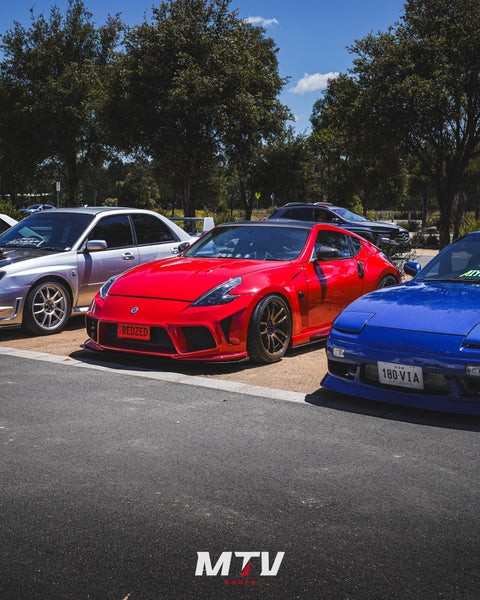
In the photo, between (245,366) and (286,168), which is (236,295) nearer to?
(245,366)

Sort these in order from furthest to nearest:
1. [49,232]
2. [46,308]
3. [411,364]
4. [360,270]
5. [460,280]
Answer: [49,232] < [46,308] < [360,270] < [460,280] < [411,364]

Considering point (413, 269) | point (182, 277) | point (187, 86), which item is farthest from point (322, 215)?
point (182, 277)

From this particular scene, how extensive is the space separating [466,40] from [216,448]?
22.2 meters

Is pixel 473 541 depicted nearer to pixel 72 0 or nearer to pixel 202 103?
pixel 202 103

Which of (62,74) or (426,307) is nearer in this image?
(426,307)

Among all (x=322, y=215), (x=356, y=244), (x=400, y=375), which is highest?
(x=322, y=215)

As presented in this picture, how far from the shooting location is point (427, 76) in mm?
23844

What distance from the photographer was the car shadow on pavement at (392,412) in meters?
4.91

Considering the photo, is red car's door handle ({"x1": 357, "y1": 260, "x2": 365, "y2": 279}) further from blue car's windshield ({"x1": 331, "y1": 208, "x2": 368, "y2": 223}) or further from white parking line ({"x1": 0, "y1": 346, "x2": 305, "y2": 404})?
blue car's windshield ({"x1": 331, "y1": 208, "x2": 368, "y2": 223})

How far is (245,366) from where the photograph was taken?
22.7 feet

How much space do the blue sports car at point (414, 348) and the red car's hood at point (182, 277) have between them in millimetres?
1502

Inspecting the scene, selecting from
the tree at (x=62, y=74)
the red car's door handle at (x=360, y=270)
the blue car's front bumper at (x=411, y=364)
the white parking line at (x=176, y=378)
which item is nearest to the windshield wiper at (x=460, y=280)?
the blue car's front bumper at (x=411, y=364)

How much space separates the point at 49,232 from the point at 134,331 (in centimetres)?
359

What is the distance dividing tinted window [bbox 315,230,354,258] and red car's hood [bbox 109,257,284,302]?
2.75ft
